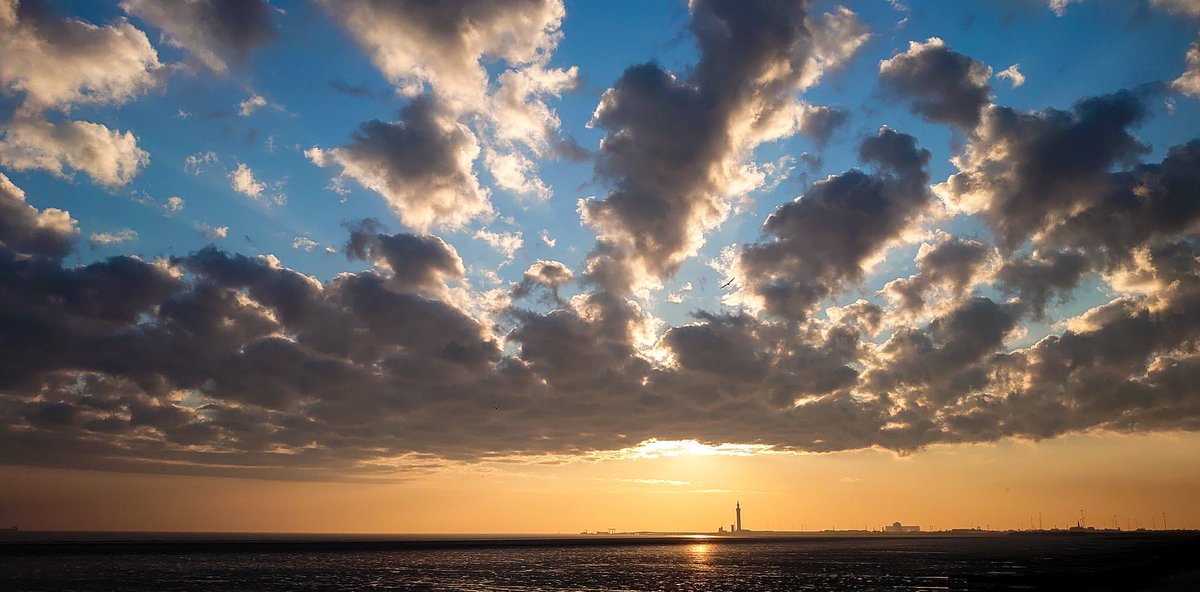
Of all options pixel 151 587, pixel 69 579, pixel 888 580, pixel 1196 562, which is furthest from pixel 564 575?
pixel 1196 562

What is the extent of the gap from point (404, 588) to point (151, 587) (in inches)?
1138

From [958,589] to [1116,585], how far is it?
60.3 feet

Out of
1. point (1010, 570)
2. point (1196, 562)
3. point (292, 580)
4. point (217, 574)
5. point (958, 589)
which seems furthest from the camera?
point (1196, 562)

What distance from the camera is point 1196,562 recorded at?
122 m

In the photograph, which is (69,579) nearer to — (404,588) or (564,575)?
(404,588)

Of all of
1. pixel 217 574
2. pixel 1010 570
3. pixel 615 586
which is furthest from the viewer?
pixel 1010 570

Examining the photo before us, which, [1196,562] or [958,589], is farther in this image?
[1196,562]

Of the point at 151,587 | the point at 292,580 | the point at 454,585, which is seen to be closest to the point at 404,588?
the point at 454,585

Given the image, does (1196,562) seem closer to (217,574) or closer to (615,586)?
(615,586)

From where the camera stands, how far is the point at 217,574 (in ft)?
343

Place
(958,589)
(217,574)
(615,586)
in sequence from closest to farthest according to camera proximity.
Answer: (958,589) < (615,586) < (217,574)

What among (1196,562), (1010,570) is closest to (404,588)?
(1010,570)

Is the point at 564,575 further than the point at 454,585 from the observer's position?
Yes

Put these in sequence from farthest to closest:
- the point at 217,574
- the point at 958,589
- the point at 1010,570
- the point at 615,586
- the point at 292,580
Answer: the point at 1010,570 < the point at 217,574 < the point at 292,580 < the point at 615,586 < the point at 958,589
